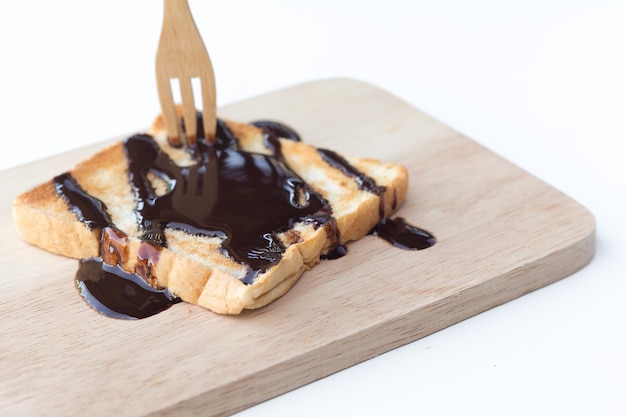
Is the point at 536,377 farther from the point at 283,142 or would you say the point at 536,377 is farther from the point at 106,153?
the point at 106,153

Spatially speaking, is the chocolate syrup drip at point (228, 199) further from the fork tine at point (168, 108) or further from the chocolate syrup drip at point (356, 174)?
the chocolate syrup drip at point (356, 174)

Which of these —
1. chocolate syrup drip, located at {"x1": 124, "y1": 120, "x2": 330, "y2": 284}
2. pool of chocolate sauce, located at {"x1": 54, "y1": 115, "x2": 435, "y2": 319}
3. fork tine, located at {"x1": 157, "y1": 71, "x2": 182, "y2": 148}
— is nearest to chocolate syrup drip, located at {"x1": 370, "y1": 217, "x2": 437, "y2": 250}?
pool of chocolate sauce, located at {"x1": 54, "y1": 115, "x2": 435, "y2": 319}

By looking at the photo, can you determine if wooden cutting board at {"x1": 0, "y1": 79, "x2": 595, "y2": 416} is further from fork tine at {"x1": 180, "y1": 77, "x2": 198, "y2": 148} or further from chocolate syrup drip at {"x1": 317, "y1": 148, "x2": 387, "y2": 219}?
fork tine at {"x1": 180, "y1": 77, "x2": 198, "y2": 148}

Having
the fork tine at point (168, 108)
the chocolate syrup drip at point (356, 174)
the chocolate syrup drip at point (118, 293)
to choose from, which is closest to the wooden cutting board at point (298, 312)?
the chocolate syrup drip at point (118, 293)

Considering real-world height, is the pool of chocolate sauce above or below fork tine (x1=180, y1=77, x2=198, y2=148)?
below

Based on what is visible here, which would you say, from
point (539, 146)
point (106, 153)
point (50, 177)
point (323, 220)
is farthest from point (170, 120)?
point (539, 146)
